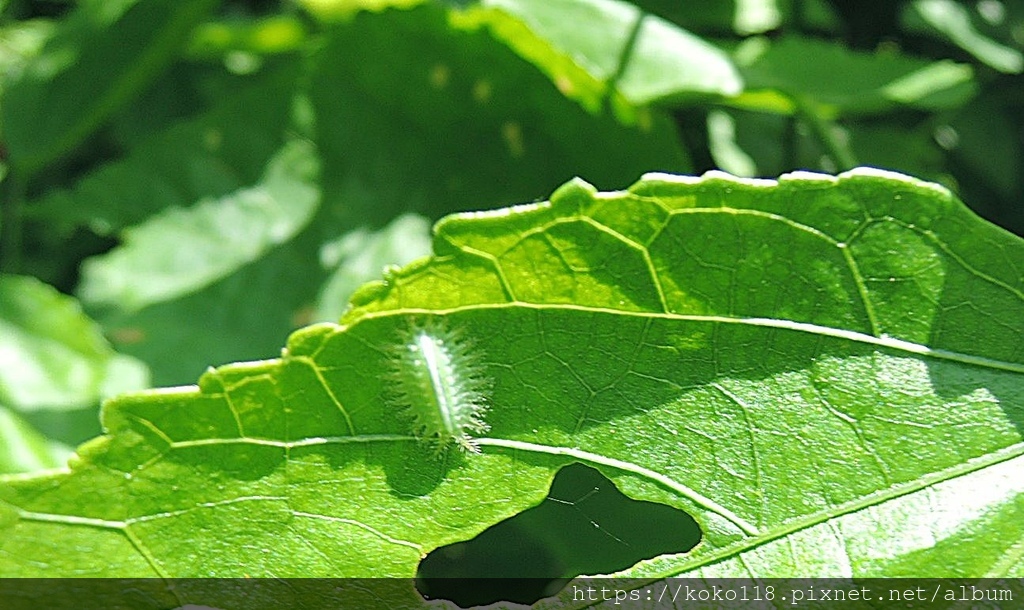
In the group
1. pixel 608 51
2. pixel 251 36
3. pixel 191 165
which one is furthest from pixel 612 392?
pixel 251 36

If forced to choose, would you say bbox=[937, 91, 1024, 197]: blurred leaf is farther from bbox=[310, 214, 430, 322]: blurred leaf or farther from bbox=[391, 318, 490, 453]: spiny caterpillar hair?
bbox=[391, 318, 490, 453]: spiny caterpillar hair

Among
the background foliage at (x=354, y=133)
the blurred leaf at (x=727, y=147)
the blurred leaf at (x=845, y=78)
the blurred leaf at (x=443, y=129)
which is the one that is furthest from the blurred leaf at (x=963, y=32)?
the blurred leaf at (x=443, y=129)

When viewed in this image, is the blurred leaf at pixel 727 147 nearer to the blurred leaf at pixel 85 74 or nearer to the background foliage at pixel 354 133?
the background foliage at pixel 354 133

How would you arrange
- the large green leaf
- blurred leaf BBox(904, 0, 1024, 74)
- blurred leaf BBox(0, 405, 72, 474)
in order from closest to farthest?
the large green leaf < blurred leaf BBox(0, 405, 72, 474) < blurred leaf BBox(904, 0, 1024, 74)

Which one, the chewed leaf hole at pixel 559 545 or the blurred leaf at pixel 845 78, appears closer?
the chewed leaf hole at pixel 559 545

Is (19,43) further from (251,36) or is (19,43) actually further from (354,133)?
(354,133)

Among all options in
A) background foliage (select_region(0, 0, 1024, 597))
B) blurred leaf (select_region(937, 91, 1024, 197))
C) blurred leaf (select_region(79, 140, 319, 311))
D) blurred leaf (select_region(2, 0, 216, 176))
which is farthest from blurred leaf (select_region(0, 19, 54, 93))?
blurred leaf (select_region(937, 91, 1024, 197))

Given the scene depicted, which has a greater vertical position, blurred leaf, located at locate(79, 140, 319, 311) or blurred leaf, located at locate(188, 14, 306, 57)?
blurred leaf, located at locate(188, 14, 306, 57)
